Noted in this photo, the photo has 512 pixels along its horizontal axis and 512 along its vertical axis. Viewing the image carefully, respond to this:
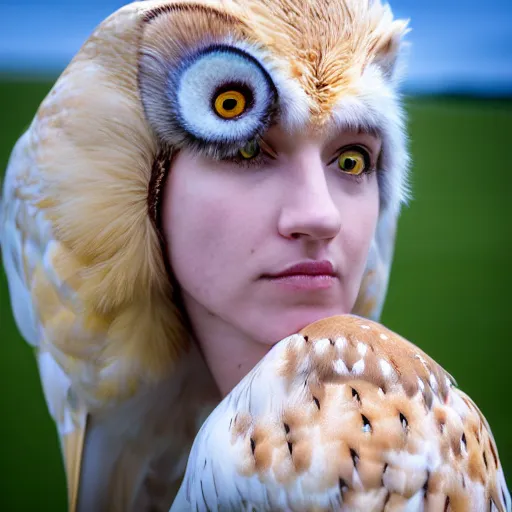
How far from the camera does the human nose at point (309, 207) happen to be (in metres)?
0.56

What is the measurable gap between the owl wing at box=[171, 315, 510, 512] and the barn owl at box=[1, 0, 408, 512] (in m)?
0.18

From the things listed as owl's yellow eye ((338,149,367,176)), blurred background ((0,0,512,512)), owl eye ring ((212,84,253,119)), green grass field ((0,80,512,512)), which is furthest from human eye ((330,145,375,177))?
green grass field ((0,80,512,512))

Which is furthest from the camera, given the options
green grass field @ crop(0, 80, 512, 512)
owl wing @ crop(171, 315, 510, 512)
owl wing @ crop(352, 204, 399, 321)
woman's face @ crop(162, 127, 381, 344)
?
green grass field @ crop(0, 80, 512, 512)

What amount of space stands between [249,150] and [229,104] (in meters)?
0.05

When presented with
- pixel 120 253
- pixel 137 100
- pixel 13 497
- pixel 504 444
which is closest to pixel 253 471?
pixel 120 253

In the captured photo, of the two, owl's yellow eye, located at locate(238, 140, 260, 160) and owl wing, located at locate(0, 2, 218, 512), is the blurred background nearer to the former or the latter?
owl wing, located at locate(0, 2, 218, 512)

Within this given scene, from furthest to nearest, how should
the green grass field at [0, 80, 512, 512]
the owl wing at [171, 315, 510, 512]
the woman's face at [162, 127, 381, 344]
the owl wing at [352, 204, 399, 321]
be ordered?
the green grass field at [0, 80, 512, 512] < the owl wing at [352, 204, 399, 321] < the woman's face at [162, 127, 381, 344] < the owl wing at [171, 315, 510, 512]

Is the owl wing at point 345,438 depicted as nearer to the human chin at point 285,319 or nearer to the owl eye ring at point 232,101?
the human chin at point 285,319

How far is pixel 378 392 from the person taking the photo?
1.63 ft

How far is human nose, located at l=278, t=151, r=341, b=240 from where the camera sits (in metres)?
0.56

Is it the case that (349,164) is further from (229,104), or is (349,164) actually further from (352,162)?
(229,104)

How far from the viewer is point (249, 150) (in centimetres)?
58

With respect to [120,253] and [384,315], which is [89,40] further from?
[384,315]

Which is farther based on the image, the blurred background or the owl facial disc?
the blurred background
